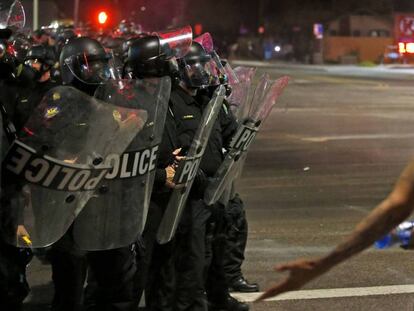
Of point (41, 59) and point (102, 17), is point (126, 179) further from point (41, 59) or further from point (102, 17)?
point (102, 17)

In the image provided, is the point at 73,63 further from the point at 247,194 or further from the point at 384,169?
the point at 384,169

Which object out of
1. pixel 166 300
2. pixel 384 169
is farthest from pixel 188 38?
pixel 384 169

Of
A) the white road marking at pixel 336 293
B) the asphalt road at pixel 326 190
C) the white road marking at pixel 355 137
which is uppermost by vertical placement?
the white road marking at pixel 336 293

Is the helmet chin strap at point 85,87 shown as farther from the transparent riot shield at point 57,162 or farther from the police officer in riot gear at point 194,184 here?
the police officer in riot gear at point 194,184

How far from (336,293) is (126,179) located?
2.38 meters

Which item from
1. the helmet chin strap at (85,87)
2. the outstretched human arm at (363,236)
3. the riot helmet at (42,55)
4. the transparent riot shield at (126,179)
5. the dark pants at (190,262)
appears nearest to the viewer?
the outstretched human arm at (363,236)

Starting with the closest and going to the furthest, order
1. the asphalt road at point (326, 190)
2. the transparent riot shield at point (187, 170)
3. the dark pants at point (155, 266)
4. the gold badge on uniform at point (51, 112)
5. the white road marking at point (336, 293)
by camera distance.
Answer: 1. the gold badge on uniform at point (51, 112)
2. the transparent riot shield at point (187, 170)
3. the dark pants at point (155, 266)
4. the white road marking at point (336, 293)
5. the asphalt road at point (326, 190)

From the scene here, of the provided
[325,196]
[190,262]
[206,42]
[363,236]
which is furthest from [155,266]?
[325,196]

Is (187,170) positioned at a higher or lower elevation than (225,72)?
lower

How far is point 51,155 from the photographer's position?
3160mm

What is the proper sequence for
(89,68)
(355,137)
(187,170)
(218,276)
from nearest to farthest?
(89,68) < (187,170) < (218,276) < (355,137)

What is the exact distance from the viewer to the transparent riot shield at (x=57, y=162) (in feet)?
10.3

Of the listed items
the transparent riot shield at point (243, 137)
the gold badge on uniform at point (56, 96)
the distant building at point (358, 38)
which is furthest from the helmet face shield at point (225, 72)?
the distant building at point (358, 38)

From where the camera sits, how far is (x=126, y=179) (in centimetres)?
344
